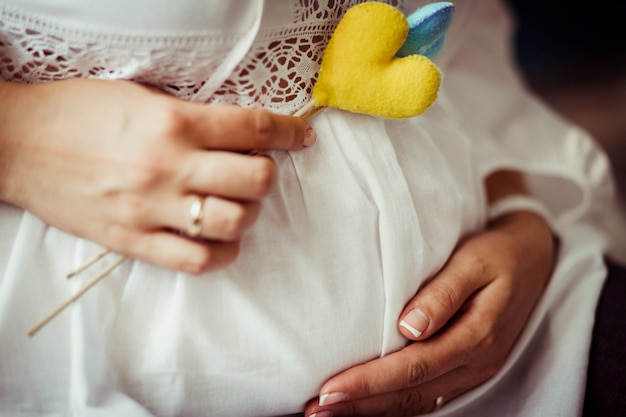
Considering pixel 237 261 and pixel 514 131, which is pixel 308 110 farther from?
pixel 514 131

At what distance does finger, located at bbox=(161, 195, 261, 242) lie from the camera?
46 centimetres

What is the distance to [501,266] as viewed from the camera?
26.9 inches

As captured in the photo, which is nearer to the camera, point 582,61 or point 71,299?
point 71,299

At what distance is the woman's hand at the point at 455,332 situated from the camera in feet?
1.89

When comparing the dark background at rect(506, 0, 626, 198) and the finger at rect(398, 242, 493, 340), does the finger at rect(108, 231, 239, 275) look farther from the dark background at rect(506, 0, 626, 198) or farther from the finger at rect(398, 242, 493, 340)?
the dark background at rect(506, 0, 626, 198)

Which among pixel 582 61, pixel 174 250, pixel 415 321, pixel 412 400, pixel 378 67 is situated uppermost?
pixel 378 67

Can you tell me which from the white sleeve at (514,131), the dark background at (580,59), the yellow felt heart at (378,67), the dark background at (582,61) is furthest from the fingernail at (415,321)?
the dark background at (580,59)

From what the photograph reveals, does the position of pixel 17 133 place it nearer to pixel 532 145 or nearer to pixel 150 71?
pixel 150 71

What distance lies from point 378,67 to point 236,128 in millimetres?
144

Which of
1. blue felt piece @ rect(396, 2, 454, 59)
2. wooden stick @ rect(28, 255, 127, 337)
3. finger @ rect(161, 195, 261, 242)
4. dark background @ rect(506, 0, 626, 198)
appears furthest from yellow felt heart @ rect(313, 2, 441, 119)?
dark background @ rect(506, 0, 626, 198)

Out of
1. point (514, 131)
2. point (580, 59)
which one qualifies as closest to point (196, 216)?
point (514, 131)

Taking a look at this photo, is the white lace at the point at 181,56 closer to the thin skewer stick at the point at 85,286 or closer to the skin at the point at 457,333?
the thin skewer stick at the point at 85,286

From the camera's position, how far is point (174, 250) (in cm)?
47

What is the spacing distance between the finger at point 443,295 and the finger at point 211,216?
0.22 meters
